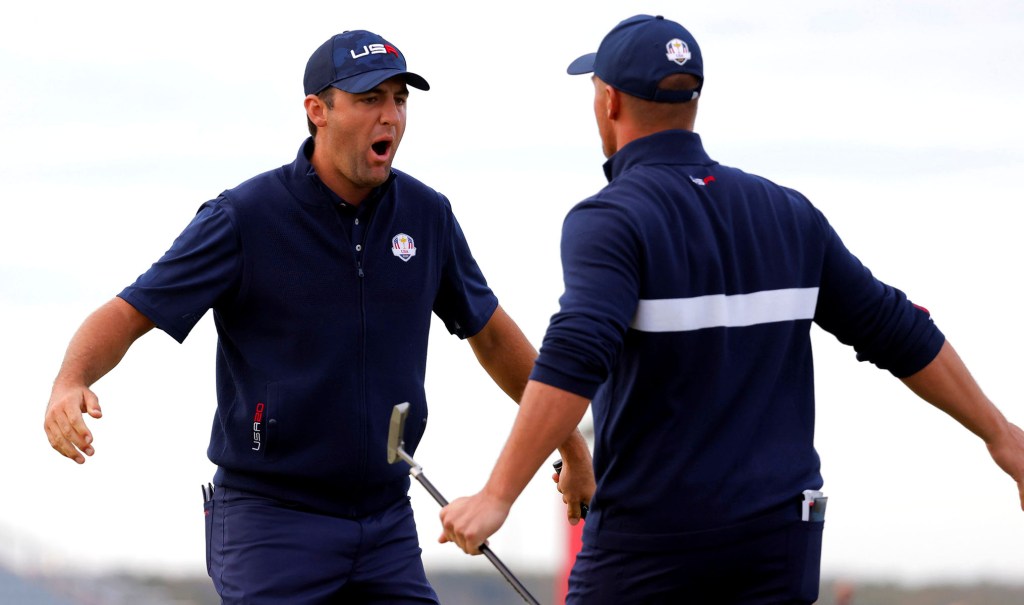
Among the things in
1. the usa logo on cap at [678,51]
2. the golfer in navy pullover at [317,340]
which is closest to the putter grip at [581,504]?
the golfer in navy pullover at [317,340]

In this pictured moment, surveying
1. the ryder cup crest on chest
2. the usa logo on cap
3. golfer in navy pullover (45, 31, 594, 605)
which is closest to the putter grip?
golfer in navy pullover (45, 31, 594, 605)

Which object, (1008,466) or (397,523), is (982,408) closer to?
(1008,466)

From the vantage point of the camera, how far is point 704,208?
4473mm

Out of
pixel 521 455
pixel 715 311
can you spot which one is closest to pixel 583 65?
pixel 715 311

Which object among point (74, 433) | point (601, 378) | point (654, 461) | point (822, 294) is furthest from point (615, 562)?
point (74, 433)

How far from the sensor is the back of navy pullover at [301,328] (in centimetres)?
552

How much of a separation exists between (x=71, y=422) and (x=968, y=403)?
2.67 metres

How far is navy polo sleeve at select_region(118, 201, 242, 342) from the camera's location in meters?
5.48

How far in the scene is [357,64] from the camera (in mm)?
5711

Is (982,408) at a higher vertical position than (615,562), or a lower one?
higher

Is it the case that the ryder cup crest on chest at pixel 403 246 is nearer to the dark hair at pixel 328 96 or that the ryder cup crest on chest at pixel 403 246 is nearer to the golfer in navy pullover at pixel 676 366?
the dark hair at pixel 328 96

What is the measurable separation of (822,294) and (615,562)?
38.6 inches

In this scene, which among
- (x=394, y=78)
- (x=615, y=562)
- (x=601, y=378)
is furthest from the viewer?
(x=394, y=78)

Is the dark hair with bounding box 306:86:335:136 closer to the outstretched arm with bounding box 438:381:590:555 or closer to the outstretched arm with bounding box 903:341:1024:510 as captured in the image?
the outstretched arm with bounding box 438:381:590:555
